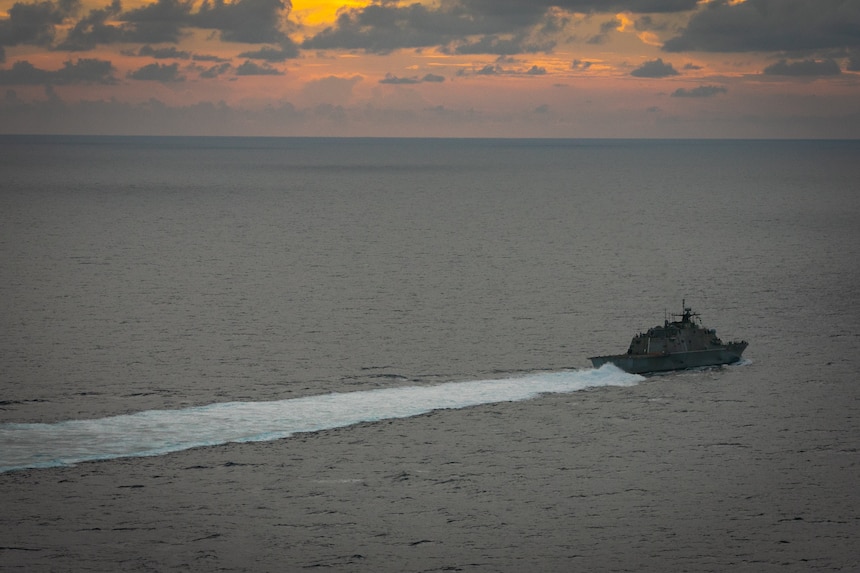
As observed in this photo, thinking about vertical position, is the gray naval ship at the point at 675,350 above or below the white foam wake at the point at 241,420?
above

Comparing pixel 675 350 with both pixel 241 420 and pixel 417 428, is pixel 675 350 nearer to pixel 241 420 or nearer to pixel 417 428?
pixel 417 428

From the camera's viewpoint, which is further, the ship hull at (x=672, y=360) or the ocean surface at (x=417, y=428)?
the ship hull at (x=672, y=360)

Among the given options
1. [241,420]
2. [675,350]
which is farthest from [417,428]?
[675,350]

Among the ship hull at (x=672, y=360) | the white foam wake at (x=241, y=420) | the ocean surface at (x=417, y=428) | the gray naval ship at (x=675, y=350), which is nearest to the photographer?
the ocean surface at (x=417, y=428)

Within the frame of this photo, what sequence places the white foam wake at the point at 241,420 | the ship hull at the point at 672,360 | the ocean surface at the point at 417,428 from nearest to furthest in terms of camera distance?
the ocean surface at the point at 417,428
the white foam wake at the point at 241,420
the ship hull at the point at 672,360

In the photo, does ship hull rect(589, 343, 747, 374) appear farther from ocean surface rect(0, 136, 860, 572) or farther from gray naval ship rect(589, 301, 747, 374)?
ocean surface rect(0, 136, 860, 572)

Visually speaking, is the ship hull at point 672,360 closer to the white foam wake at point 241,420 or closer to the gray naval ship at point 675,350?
the gray naval ship at point 675,350

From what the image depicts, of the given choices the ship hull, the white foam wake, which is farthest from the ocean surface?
the ship hull

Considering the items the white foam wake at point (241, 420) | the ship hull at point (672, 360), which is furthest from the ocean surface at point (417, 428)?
the ship hull at point (672, 360)
